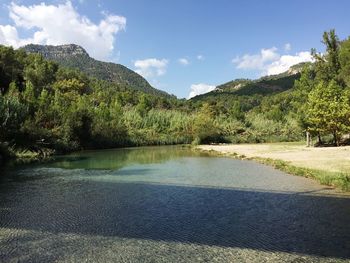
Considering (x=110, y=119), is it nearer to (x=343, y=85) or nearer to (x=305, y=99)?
(x=305, y=99)

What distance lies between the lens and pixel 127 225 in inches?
347

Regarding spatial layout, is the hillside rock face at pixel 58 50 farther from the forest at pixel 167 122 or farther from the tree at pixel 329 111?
the tree at pixel 329 111

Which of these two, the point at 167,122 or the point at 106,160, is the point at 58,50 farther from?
the point at 106,160

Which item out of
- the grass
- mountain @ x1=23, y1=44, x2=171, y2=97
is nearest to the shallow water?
the grass

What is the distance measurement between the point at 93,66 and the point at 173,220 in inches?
6067

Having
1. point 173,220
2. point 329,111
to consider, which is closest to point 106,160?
point 173,220

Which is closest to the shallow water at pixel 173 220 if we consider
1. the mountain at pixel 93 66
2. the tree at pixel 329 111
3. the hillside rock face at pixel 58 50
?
the tree at pixel 329 111

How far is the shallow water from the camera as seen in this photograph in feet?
22.6

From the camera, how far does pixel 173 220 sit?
9266 mm

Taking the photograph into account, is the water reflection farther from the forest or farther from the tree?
the tree

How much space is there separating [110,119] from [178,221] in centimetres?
3938

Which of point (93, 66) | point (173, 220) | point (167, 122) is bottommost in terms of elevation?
point (173, 220)

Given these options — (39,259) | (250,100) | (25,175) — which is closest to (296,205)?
(39,259)

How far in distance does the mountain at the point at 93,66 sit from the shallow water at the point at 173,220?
132 meters
